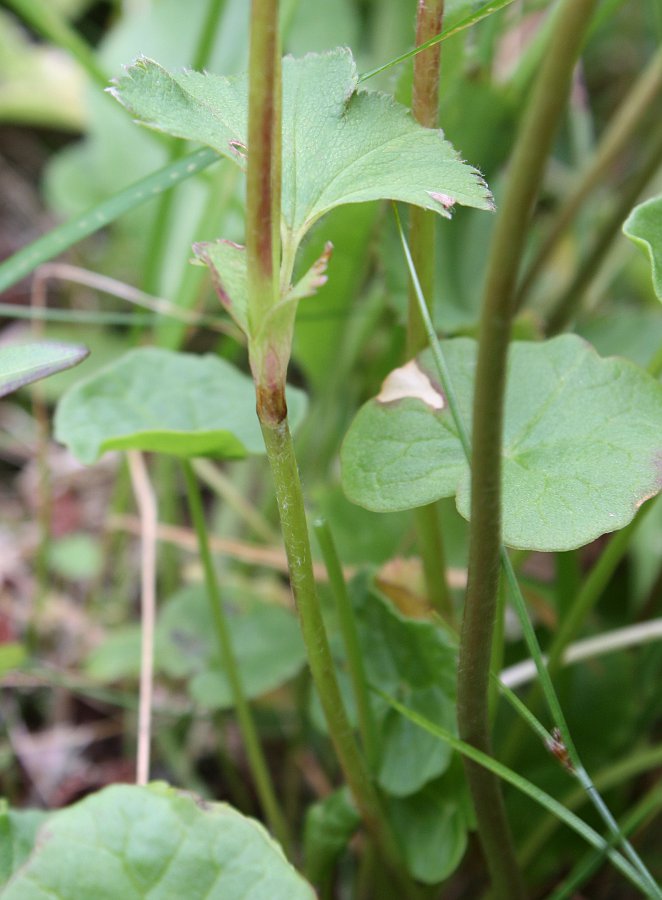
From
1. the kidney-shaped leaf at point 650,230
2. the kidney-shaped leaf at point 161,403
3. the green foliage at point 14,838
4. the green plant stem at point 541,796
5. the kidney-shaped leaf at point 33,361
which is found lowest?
the green foliage at point 14,838

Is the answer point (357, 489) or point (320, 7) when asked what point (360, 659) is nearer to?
point (357, 489)

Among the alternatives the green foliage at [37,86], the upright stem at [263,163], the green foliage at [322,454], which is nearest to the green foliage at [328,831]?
the green foliage at [322,454]

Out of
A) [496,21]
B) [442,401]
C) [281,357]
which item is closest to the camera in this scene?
[281,357]

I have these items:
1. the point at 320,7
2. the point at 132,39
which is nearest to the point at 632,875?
the point at 320,7

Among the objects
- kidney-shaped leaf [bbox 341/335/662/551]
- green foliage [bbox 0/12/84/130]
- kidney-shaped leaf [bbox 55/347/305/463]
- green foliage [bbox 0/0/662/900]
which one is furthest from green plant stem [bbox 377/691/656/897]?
green foliage [bbox 0/12/84/130]

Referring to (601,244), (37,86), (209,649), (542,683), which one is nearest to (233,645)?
(209,649)

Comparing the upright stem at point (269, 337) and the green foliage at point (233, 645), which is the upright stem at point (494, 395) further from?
the green foliage at point (233, 645)
